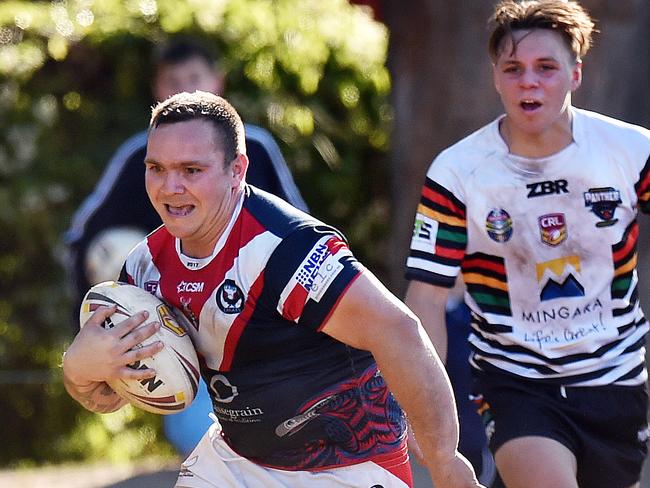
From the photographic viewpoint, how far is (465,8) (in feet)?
25.3

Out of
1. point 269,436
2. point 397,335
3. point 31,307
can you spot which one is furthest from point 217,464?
point 31,307

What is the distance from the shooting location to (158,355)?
3.92 metres

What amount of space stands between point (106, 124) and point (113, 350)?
494 centimetres

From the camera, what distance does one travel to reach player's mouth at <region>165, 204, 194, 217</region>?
3878 millimetres

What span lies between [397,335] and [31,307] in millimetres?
5451

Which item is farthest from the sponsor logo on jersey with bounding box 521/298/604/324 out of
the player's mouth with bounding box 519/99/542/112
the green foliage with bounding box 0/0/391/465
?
the green foliage with bounding box 0/0/391/465

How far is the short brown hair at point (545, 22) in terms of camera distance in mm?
4742

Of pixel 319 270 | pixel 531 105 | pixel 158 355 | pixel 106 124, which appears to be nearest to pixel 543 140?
pixel 531 105

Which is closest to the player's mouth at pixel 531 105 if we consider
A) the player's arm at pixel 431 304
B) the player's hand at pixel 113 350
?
the player's arm at pixel 431 304

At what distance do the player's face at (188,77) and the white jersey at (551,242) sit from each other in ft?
6.51

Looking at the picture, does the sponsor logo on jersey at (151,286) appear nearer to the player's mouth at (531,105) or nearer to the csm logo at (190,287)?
the csm logo at (190,287)

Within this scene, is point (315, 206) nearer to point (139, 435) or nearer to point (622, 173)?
point (139, 435)

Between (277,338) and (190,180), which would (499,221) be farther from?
(190,180)

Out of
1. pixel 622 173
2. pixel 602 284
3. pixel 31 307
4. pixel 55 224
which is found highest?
pixel 622 173
